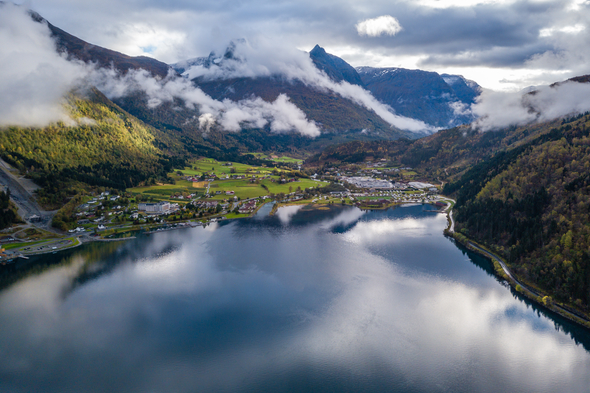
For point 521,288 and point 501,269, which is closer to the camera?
point 521,288

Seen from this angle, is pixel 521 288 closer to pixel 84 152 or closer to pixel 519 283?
pixel 519 283

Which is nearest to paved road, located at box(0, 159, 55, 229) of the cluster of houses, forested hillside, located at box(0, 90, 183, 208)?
forested hillside, located at box(0, 90, 183, 208)

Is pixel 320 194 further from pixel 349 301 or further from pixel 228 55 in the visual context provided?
pixel 228 55

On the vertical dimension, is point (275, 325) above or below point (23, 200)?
below

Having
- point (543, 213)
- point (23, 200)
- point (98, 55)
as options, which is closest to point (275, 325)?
point (543, 213)

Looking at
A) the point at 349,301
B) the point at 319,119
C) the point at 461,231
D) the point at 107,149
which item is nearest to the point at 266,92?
the point at 319,119

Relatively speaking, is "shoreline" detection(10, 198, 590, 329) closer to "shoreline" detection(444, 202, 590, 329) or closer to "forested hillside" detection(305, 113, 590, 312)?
"shoreline" detection(444, 202, 590, 329)
